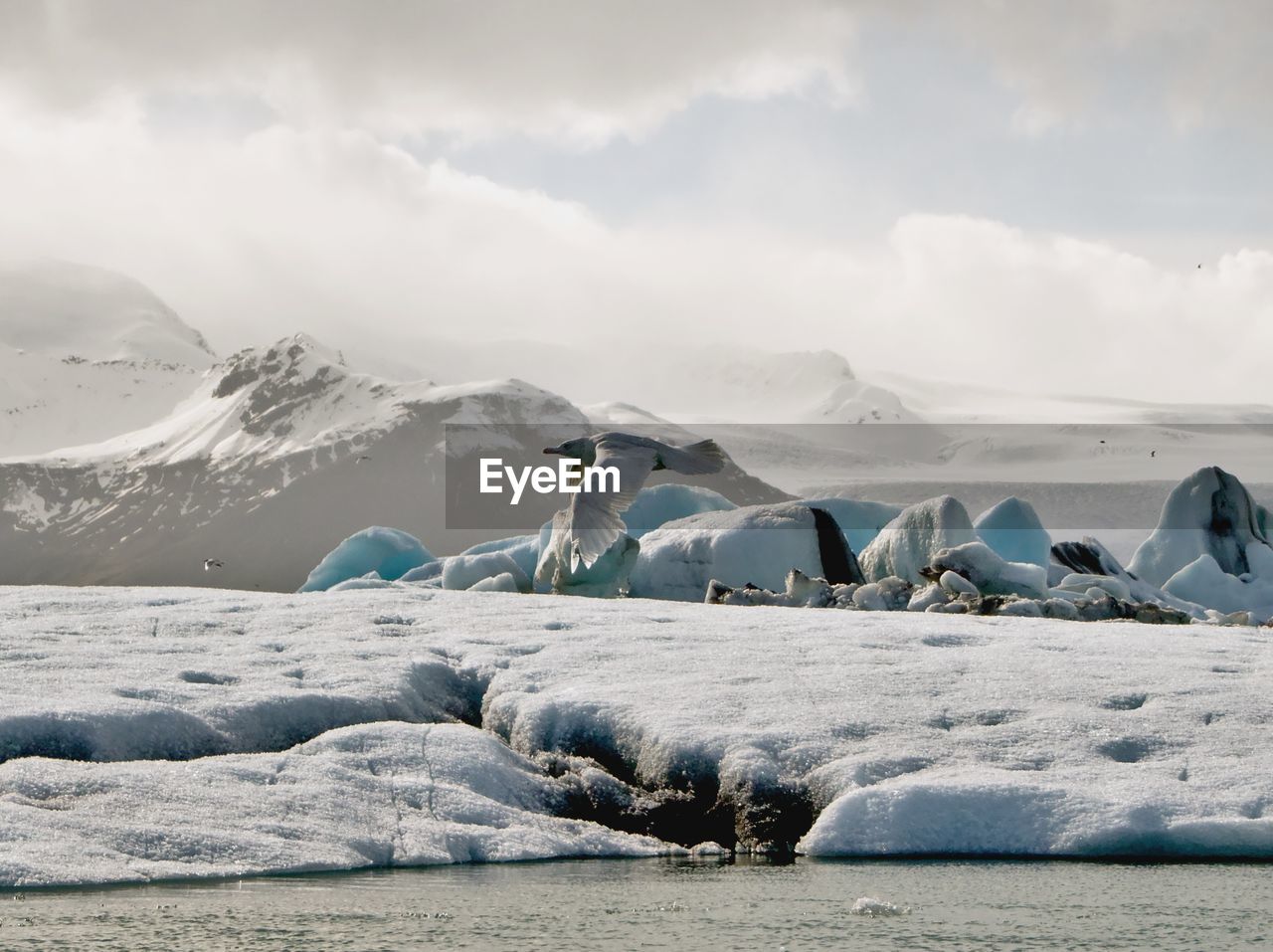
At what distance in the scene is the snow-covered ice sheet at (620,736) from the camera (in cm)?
892

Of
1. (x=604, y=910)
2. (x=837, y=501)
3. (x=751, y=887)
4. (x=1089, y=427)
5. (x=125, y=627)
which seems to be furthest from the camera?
(x=1089, y=427)

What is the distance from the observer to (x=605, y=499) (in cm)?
1547

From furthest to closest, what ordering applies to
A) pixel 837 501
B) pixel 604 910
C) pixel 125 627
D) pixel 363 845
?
1. pixel 837 501
2. pixel 125 627
3. pixel 363 845
4. pixel 604 910

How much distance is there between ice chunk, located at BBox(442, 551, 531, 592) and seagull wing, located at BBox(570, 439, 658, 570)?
6765 millimetres

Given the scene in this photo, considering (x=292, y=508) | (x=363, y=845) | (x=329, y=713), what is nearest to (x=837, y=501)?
(x=329, y=713)

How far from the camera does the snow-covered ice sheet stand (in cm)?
892

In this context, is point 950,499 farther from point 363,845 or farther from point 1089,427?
point 1089,427

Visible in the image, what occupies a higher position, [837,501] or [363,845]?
[837,501]

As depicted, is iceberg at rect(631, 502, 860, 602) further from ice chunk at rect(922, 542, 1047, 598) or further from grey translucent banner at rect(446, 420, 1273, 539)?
grey translucent banner at rect(446, 420, 1273, 539)

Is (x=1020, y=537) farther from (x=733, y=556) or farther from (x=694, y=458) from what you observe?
(x=694, y=458)

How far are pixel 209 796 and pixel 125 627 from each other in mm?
4632

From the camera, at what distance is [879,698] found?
10.9 meters

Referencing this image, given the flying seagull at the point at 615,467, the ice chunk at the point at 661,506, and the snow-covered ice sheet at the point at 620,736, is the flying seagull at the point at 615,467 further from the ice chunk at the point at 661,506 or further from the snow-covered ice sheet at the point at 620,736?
the ice chunk at the point at 661,506

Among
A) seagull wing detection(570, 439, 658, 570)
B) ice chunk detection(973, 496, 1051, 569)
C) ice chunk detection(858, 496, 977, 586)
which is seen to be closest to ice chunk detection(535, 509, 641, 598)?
seagull wing detection(570, 439, 658, 570)
